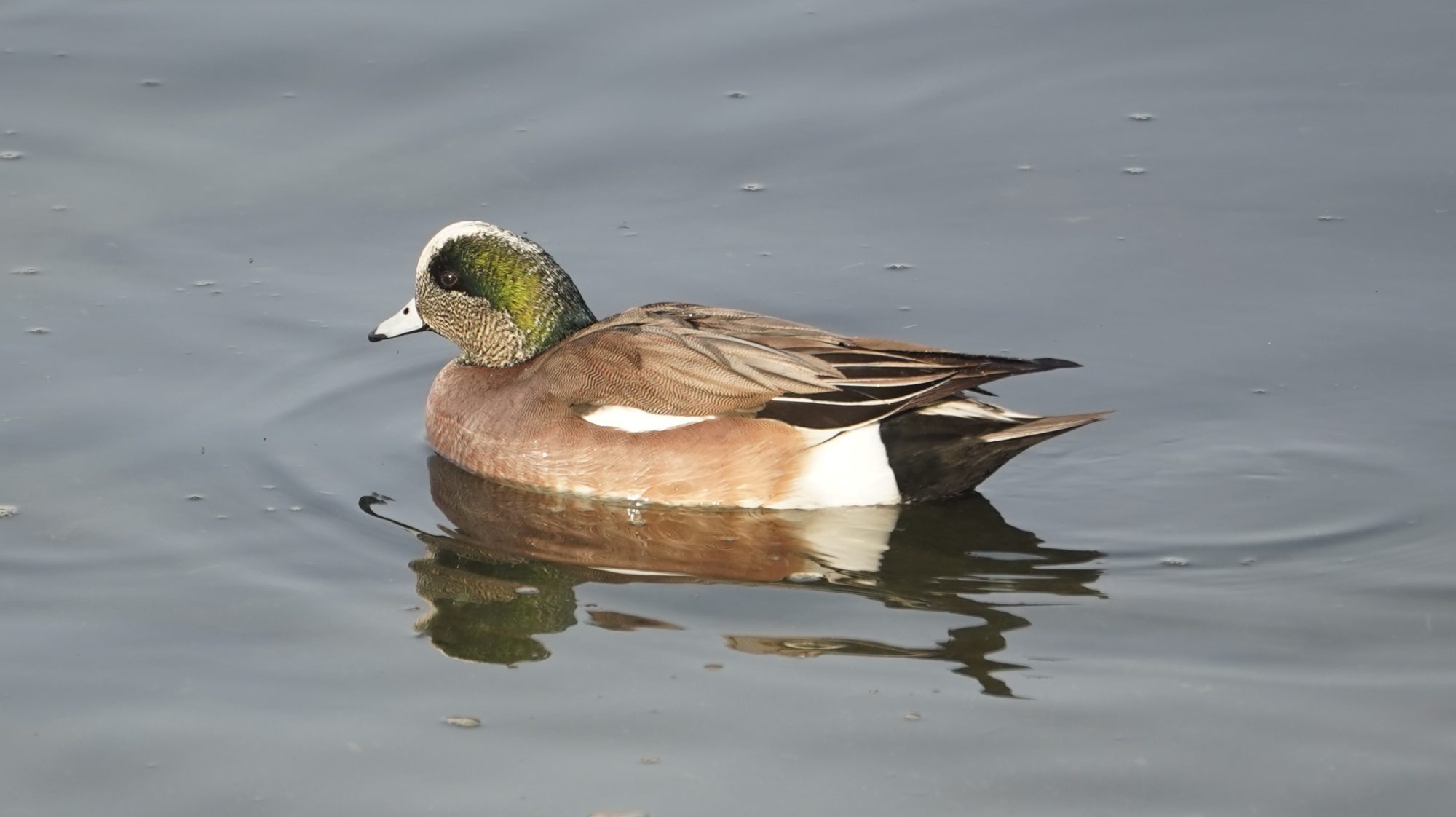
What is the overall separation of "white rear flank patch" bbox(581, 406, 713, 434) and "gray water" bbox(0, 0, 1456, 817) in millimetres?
338

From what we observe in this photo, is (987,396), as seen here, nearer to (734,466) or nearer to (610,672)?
(734,466)

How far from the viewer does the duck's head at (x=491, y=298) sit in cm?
745

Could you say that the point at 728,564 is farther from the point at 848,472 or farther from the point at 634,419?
the point at 634,419

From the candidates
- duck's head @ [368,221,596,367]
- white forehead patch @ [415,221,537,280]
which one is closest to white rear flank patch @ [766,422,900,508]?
duck's head @ [368,221,596,367]

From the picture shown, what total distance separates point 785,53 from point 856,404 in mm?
3720

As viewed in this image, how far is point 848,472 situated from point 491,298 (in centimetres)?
164

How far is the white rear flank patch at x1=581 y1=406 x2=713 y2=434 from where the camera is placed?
6855mm

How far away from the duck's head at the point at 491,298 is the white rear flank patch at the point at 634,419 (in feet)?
2.14

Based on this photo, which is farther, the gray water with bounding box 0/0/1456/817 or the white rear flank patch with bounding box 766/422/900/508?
the white rear flank patch with bounding box 766/422/900/508

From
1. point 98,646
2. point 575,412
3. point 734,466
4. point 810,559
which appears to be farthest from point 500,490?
point 98,646

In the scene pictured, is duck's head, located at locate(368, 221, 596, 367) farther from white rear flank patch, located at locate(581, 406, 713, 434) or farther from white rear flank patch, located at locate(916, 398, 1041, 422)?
white rear flank patch, located at locate(916, 398, 1041, 422)

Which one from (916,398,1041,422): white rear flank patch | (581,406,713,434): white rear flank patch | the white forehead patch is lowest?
(581,406,713,434): white rear flank patch

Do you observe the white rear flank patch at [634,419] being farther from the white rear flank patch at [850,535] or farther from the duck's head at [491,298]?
the duck's head at [491,298]

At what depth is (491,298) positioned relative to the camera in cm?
748
